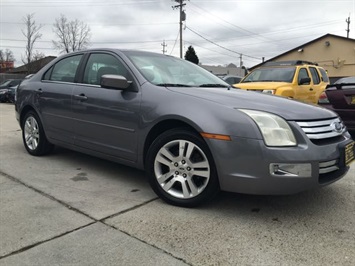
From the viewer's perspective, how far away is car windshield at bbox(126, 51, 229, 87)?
396 cm

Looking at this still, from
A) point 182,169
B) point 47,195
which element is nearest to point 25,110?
point 47,195

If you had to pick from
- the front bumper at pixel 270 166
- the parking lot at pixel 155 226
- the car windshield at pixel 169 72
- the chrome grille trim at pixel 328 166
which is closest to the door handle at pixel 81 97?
the car windshield at pixel 169 72

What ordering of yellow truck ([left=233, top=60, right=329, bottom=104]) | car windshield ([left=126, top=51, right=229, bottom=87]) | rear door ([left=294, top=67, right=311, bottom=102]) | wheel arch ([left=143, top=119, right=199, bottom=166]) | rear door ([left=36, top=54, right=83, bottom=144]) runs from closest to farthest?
wheel arch ([left=143, top=119, right=199, bottom=166]) < car windshield ([left=126, top=51, right=229, bottom=87]) < rear door ([left=36, top=54, right=83, bottom=144]) < yellow truck ([left=233, top=60, right=329, bottom=104]) < rear door ([left=294, top=67, right=311, bottom=102])

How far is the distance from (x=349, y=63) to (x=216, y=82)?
29.1 m

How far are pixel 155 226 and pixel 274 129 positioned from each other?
1271 mm

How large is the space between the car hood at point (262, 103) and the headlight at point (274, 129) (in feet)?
0.24

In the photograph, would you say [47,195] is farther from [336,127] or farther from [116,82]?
[336,127]

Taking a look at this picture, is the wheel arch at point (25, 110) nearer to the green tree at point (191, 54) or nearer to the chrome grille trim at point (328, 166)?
the chrome grille trim at point (328, 166)

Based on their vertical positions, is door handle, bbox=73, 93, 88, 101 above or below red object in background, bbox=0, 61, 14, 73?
below

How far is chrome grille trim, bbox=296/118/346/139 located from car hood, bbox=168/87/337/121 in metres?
0.05

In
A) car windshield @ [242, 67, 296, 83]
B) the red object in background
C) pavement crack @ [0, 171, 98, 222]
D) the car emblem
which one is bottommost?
pavement crack @ [0, 171, 98, 222]

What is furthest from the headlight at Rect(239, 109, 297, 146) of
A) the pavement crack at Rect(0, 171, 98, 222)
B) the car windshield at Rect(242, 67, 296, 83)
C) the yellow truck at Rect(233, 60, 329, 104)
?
the car windshield at Rect(242, 67, 296, 83)

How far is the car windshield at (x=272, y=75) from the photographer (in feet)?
29.8

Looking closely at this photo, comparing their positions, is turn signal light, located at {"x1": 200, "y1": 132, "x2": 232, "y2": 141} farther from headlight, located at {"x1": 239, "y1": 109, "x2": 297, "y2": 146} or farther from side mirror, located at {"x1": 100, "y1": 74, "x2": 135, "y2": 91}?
side mirror, located at {"x1": 100, "y1": 74, "x2": 135, "y2": 91}
